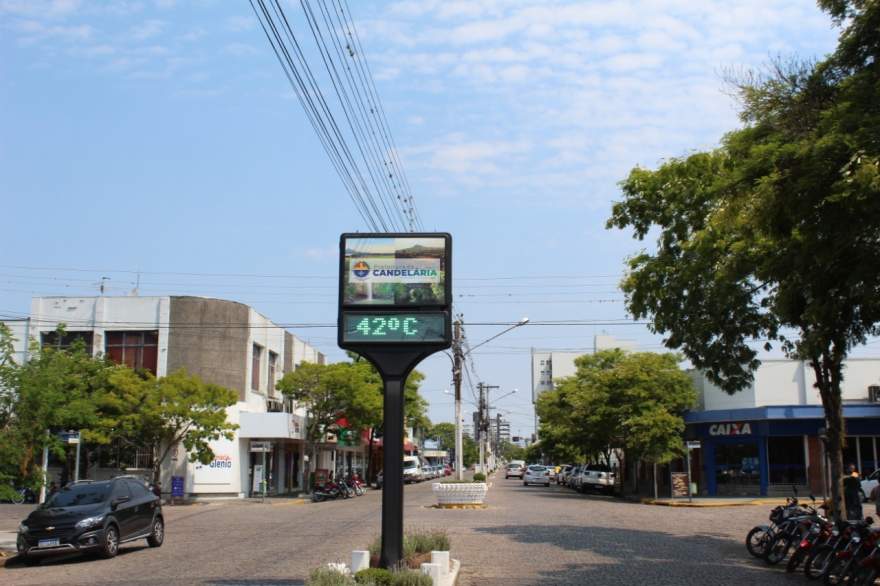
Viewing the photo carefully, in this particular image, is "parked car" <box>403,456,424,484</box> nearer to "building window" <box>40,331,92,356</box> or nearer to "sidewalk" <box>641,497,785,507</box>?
"building window" <box>40,331,92,356</box>

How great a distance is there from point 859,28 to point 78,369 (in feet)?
114

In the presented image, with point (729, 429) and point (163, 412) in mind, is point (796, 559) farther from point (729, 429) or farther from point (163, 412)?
point (729, 429)

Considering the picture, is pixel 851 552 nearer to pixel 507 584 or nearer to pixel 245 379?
pixel 507 584

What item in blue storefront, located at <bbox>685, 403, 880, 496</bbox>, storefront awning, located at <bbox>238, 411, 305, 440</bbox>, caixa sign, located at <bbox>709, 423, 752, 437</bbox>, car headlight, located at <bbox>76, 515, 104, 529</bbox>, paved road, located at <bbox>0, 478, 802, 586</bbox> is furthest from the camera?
storefront awning, located at <bbox>238, 411, 305, 440</bbox>

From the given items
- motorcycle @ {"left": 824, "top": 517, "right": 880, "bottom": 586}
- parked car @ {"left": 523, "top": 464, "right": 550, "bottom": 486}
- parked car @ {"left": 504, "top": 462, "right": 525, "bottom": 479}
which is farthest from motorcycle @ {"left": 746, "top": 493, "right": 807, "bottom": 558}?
parked car @ {"left": 504, "top": 462, "right": 525, "bottom": 479}

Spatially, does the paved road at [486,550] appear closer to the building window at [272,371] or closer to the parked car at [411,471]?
the building window at [272,371]

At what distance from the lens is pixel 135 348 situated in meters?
42.9

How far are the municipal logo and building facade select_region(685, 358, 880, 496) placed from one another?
29951 millimetres

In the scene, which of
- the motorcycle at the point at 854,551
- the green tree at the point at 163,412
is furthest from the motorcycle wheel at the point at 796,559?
the green tree at the point at 163,412

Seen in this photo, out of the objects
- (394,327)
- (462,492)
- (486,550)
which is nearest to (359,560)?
(394,327)

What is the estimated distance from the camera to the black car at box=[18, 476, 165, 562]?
674 inches

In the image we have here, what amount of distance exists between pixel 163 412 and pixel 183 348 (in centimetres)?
589

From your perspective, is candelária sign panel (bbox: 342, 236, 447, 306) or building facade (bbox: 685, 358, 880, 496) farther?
building facade (bbox: 685, 358, 880, 496)

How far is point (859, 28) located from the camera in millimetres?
10695
